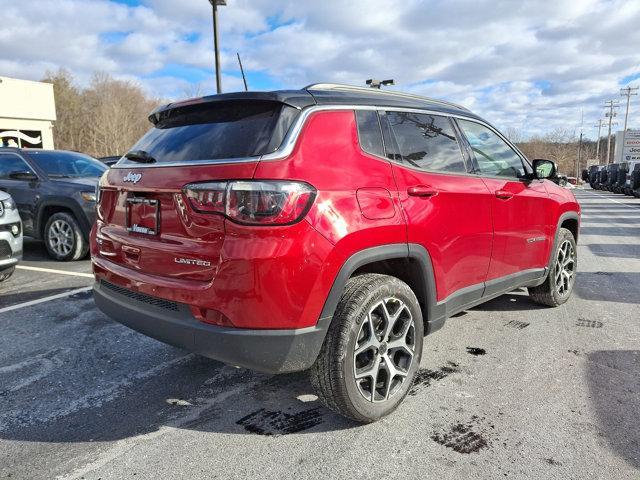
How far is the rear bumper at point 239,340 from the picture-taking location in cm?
230

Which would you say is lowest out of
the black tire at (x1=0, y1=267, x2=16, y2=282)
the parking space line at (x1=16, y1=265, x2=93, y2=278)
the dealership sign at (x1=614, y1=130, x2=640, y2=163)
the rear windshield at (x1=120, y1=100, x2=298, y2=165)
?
the parking space line at (x1=16, y1=265, x2=93, y2=278)

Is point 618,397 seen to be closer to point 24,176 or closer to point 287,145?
point 287,145

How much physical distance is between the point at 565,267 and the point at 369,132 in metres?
3.18

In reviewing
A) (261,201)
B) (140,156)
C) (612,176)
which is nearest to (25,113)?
(140,156)

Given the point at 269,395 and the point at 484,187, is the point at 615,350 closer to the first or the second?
the point at 484,187

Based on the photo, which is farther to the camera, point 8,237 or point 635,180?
point 635,180

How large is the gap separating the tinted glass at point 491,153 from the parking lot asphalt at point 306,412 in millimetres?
1397

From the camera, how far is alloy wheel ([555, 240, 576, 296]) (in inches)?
189

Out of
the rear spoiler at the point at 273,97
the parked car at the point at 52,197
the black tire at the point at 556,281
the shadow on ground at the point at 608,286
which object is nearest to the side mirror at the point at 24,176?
the parked car at the point at 52,197

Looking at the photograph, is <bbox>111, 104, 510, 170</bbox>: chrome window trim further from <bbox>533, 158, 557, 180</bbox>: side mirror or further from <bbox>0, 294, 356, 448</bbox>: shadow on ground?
<bbox>533, 158, 557, 180</bbox>: side mirror

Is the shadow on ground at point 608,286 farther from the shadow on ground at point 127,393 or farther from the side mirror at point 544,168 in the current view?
the shadow on ground at point 127,393

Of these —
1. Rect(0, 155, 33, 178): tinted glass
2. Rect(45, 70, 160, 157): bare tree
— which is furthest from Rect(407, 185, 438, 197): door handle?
Rect(45, 70, 160, 157): bare tree

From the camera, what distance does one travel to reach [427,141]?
322cm

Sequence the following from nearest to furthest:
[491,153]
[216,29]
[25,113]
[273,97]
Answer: [273,97] → [491,153] → [216,29] → [25,113]
